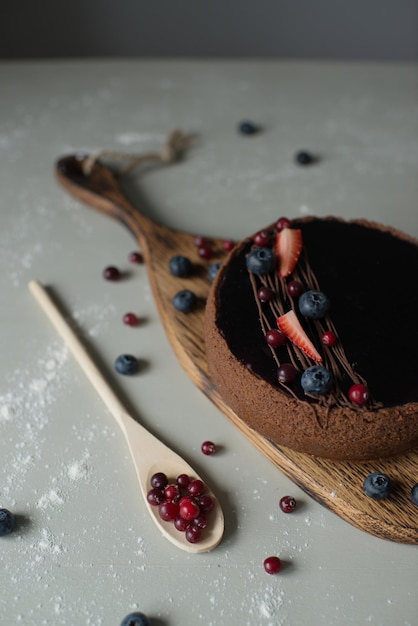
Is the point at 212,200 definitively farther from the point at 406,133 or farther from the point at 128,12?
the point at 128,12

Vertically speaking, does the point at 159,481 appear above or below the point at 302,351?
below

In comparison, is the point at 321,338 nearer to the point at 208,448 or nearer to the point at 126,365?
the point at 208,448

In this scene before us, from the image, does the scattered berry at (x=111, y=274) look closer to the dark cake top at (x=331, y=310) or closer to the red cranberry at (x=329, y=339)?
the dark cake top at (x=331, y=310)

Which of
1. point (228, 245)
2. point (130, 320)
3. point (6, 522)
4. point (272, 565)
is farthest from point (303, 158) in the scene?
point (6, 522)

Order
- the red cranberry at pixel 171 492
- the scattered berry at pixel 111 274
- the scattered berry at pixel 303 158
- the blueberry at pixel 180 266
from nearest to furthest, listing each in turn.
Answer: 1. the red cranberry at pixel 171 492
2. the blueberry at pixel 180 266
3. the scattered berry at pixel 111 274
4. the scattered berry at pixel 303 158

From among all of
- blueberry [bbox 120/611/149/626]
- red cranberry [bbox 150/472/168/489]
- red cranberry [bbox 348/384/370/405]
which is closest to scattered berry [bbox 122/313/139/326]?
red cranberry [bbox 150/472/168/489]

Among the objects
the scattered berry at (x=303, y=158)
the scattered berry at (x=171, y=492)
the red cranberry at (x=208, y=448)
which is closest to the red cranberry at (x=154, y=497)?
the scattered berry at (x=171, y=492)

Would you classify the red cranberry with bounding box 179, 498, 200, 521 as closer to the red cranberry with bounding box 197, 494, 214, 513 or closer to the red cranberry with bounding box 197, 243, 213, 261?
the red cranberry with bounding box 197, 494, 214, 513
